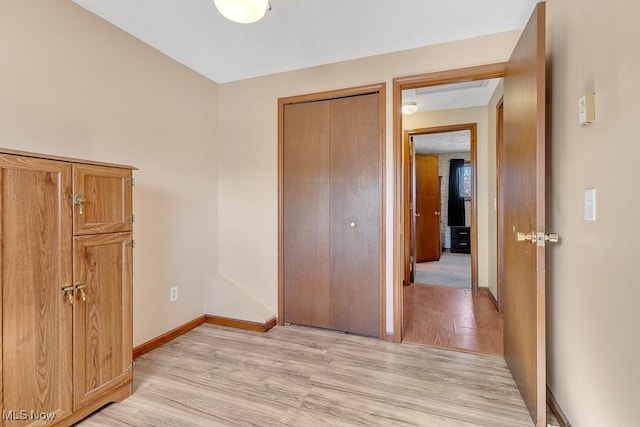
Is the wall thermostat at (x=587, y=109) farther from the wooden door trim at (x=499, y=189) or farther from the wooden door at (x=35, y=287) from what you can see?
the wooden door at (x=35, y=287)

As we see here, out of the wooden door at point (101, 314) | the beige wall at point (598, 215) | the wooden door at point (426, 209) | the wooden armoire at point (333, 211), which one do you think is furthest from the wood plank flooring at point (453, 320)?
the wooden door at point (426, 209)

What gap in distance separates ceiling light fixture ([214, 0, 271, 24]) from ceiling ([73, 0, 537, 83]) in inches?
23.5

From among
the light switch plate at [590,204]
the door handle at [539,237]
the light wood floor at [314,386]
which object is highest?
the light switch plate at [590,204]

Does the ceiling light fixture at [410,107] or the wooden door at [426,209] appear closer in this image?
the ceiling light fixture at [410,107]

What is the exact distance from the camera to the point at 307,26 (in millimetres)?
2111

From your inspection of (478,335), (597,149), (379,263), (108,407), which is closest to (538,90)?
(597,149)

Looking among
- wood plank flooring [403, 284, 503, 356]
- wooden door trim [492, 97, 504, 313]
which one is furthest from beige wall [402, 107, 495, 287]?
wooden door trim [492, 97, 504, 313]

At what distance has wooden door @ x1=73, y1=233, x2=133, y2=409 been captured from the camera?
1.49 metres

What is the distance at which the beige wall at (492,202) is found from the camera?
11.2 feet

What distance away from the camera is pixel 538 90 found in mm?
1429

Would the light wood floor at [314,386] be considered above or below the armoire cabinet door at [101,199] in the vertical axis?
below

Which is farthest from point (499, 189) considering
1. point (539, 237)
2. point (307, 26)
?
point (307, 26)

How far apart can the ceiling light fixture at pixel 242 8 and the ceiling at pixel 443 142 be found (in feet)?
13.1

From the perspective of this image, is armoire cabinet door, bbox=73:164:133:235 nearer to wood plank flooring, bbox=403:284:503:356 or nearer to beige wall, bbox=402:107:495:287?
wood plank flooring, bbox=403:284:503:356
